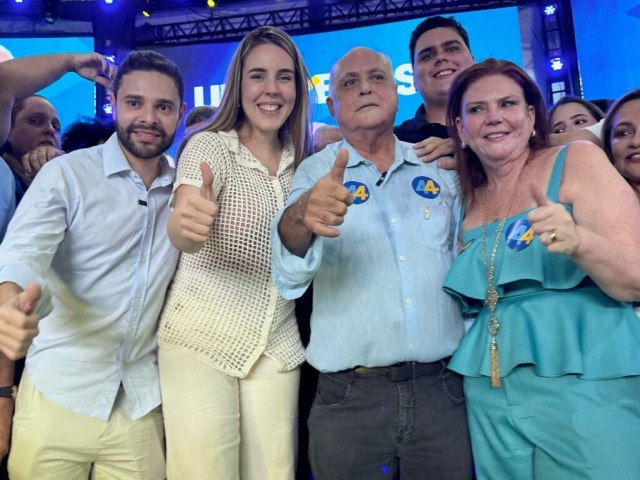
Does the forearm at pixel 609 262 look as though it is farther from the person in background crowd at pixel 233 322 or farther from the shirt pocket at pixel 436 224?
the person in background crowd at pixel 233 322

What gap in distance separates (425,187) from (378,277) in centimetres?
40

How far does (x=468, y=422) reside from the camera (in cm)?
168

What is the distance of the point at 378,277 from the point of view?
Result: 1.70 m

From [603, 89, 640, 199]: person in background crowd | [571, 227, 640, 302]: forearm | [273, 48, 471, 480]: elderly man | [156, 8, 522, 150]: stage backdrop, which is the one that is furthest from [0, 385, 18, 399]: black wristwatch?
[156, 8, 522, 150]: stage backdrop

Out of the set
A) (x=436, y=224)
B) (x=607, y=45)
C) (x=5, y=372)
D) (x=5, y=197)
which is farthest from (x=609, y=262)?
(x=607, y=45)

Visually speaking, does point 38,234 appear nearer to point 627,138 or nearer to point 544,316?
point 544,316

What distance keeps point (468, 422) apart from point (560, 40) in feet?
21.8

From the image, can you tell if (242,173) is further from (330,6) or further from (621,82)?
(330,6)

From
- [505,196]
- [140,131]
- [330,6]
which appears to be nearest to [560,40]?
[330,6]

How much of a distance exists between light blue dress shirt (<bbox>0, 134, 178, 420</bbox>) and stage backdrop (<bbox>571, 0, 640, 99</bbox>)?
18.7ft

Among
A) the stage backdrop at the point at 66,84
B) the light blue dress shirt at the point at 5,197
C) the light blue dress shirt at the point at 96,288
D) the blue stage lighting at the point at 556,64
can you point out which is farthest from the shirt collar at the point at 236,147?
the stage backdrop at the point at 66,84

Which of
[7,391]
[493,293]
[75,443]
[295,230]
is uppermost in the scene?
[295,230]

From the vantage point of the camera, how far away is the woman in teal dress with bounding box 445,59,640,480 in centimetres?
139

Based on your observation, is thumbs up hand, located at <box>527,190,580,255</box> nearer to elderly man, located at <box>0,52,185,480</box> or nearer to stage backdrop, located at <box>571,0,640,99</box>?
elderly man, located at <box>0,52,185,480</box>
